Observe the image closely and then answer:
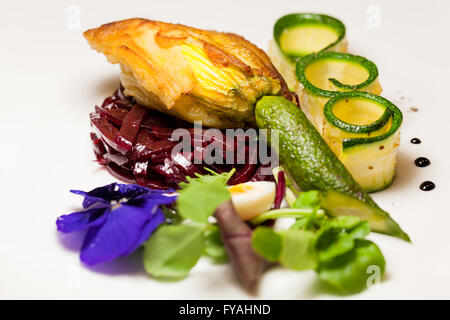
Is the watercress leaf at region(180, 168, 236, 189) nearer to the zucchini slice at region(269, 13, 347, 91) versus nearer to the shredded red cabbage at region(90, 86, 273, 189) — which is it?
the shredded red cabbage at region(90, 86, 273, 189)

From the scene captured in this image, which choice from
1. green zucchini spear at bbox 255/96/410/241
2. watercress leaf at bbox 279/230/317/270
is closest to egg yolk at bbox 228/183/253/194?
green zucchini spear at bbox 255/96/410/241

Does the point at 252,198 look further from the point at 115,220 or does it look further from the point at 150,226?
the point at 115,220

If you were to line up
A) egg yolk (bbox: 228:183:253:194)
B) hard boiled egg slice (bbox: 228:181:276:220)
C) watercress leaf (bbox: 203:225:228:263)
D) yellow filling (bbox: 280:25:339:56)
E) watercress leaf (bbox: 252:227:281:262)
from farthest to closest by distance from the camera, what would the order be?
yellow filling (bbox: 280:25:339:56) → egg yolk (bbox: 228:183:253:194) → hard boiled egg slice (bbox: 228:181:276:220) → watercress leaf (bbox: 203:225:228:263) → watercress leaf (bbox: 252:227:281:262)

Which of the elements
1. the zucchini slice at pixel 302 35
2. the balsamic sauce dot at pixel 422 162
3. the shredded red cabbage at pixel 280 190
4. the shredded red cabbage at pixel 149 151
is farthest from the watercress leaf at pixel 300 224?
the zucchini slice at pixel 302 35

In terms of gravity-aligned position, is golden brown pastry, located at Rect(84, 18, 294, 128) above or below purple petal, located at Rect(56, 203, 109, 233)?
above

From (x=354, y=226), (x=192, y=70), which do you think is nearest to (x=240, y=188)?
(x=354, y=226)

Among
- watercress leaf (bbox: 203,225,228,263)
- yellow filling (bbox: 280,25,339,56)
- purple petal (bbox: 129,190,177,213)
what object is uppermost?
yellow filling (bbox: 280,25,339,56)

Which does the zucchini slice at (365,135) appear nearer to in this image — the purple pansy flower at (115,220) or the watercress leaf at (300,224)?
the watercress leaf at (300,224)
